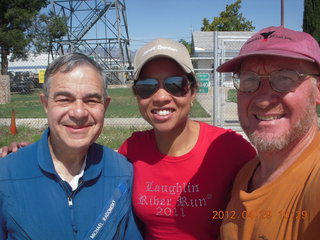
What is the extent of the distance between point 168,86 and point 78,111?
0.70 meters

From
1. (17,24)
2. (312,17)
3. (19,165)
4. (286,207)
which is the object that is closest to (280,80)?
(286,207)

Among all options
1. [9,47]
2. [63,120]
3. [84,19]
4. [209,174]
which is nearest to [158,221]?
[209,174]

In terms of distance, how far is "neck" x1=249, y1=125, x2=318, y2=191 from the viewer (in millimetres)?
1694

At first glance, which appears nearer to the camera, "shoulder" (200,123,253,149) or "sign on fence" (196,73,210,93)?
"shoulder" (200,123,253,149)

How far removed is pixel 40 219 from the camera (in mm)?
1957

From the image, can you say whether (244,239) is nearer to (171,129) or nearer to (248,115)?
(248,115)

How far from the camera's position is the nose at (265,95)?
1.71 meters

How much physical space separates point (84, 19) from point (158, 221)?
4022 centimetres

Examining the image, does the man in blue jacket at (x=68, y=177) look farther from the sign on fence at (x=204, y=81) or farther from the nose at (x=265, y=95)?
the sign on fence at (x=204, y=81)

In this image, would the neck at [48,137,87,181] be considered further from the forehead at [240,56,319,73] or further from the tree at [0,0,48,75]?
the tree at [0,0,48,75]

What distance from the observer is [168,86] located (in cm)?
234

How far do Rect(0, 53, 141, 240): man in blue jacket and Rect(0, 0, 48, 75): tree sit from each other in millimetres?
27648
